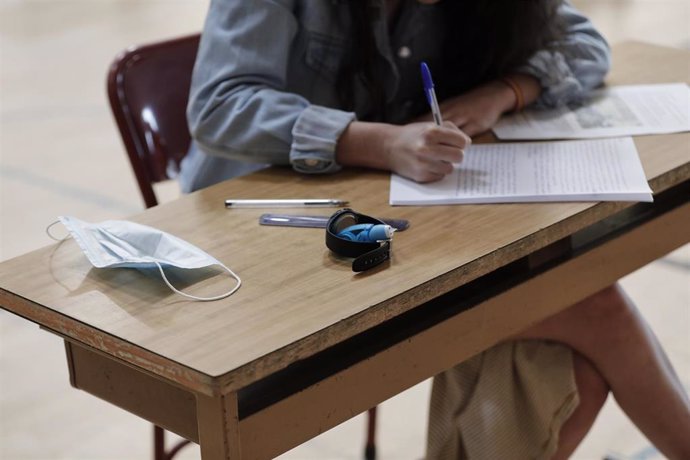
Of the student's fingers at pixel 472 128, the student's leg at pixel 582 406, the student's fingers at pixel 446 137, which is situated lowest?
the student's leg at pixel 582 406

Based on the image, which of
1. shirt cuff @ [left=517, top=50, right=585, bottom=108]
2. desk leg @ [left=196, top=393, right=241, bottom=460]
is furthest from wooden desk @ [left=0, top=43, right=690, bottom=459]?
shirt cuff @ [left=517, top=50, right=585, bottom=108]

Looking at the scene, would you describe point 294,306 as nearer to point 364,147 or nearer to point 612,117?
point 364,147

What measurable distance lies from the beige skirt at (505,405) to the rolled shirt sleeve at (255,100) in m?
0.43

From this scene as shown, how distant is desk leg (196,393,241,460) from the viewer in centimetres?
132

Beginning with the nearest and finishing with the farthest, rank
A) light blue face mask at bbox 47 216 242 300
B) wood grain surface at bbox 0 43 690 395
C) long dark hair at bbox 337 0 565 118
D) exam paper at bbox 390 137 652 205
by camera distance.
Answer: wood grain surface at bbox 0 43 690 395
light blue face mask at bbox 47 216 242 300
exam paper at bbox 390 137 652 205
long dark hair at bbox 337 0 565 118

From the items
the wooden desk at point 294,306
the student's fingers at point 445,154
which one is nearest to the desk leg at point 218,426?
the wooden desk at point 294,306

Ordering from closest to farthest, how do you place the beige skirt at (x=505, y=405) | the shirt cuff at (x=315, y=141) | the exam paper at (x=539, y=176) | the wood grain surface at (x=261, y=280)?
the wood grain surface at (x=261, y=280) → the exam paper at (x=539, y=176) → the shirt cuff at (x=315, y=141) → the beige skirt at (x=505, y=405)

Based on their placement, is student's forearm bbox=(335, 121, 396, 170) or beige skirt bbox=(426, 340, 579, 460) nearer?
student's forearm bbox=(335, 121, 396, 170)

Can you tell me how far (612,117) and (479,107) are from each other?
0.23 metres

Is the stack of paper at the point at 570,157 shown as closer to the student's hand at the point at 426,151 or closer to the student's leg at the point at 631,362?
the student's hand at the point at 426,151

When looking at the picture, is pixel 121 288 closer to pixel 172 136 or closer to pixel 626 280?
pixel 172 136

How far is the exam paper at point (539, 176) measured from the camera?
→ 5.62 feet

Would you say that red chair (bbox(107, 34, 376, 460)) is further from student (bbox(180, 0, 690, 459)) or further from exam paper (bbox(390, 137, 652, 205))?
exam paper (bbox(390, 137, 652, 205))

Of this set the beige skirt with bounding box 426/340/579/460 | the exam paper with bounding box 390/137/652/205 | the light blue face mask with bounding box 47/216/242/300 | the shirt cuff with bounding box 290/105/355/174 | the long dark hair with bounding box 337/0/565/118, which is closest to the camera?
the light blue face mask with bounding box 47/216/242/300
